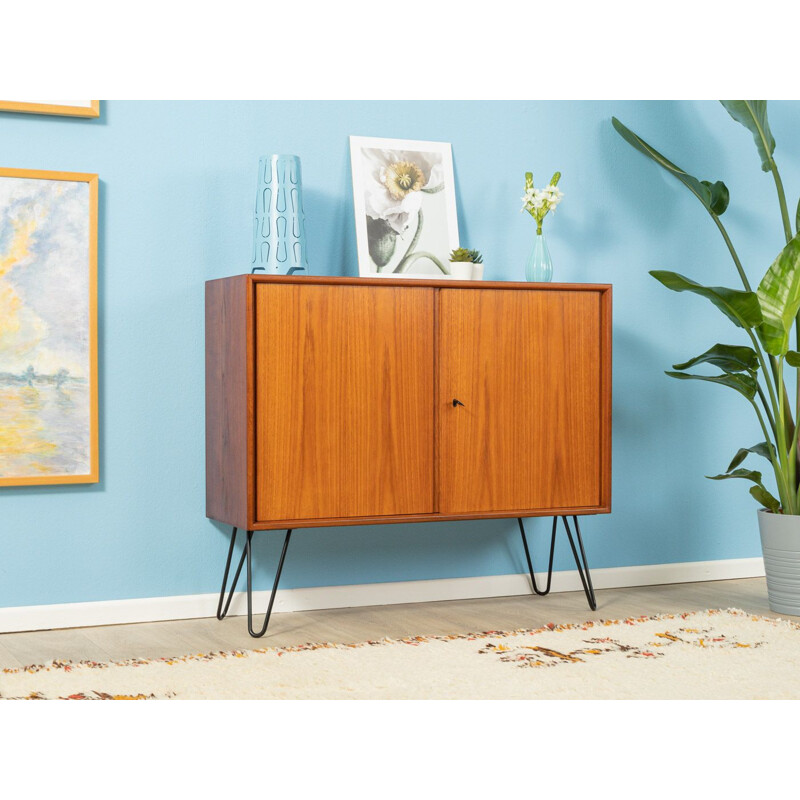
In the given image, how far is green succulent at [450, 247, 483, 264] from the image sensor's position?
10.8ft

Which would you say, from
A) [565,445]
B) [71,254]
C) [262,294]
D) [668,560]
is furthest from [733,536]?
[71,254]

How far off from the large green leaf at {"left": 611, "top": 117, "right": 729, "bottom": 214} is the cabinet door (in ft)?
3.61

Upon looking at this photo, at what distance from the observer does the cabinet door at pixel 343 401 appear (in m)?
2.92

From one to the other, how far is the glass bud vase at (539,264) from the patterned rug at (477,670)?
111 centimetres

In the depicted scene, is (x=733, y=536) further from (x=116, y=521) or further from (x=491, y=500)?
(x=116, y=521)

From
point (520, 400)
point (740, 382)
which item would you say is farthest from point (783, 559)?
point (520, 400)

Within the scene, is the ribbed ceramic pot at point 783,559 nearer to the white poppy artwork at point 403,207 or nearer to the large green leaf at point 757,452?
the large green leaf at point 757,452

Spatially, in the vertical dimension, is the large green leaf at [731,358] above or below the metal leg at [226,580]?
above

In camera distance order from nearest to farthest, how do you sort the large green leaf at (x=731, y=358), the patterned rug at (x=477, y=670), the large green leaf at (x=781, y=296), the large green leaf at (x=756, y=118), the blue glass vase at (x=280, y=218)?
the patterned rug at (x=477, y=670), the large green leaf at (x=781, y=296), the blue glass vase at (x=280, y=218), the large green leaf at (x=731, y=358), the large green leaf at (x=756, y=118)

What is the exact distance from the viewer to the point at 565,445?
327 centimetres

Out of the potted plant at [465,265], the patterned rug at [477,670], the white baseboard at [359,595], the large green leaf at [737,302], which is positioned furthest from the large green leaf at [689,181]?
the patterned rug at [477,670]

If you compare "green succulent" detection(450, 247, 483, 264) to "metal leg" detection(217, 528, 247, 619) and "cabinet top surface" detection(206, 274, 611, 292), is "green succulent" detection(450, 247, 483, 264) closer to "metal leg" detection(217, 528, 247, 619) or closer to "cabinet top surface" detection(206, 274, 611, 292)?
"cabinet top surface" detection(206, 274, 611, 292)

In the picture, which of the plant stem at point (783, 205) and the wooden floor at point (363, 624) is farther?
the plant stem at point (783, 205)

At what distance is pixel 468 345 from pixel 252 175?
2.84ft
